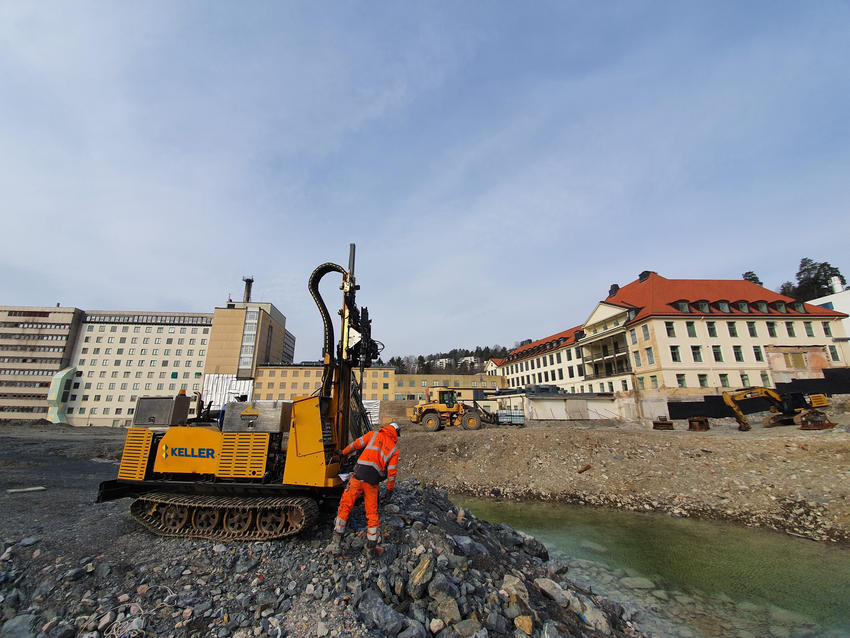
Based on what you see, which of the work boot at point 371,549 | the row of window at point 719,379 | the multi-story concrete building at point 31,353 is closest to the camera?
the work boot at point 371,549

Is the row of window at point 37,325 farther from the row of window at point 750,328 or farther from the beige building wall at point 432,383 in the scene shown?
the row of window at point 750,328

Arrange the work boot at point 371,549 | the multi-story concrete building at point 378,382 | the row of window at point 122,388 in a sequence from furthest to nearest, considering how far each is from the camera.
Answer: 1. the row of window at point 122,388
2. the multi-story concrete building at point 378,382
3. the work boot at point 371,549

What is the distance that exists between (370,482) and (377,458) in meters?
0.36

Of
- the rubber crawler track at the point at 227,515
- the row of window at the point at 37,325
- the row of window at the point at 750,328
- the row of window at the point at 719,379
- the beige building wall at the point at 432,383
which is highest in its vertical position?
the row of window at the point at 37,325

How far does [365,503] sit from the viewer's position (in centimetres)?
547

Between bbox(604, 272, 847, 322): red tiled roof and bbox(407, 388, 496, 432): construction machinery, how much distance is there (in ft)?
70.3

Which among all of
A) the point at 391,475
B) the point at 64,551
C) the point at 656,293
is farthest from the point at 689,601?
the point at 656,293

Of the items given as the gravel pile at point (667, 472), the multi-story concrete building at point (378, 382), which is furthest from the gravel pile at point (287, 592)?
the multi-story concrete building at point (378, 382)

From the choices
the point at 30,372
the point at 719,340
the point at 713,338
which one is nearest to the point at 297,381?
the point at 30,372

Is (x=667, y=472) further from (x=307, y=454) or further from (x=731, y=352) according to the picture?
(x=731, y=352)

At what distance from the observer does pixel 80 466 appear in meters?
15.9

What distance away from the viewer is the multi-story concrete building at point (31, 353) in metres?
65.3

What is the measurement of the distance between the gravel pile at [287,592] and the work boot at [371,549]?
8cm

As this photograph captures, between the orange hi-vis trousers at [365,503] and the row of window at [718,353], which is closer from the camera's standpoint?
the orange hi-vis trousers at [365,503]
